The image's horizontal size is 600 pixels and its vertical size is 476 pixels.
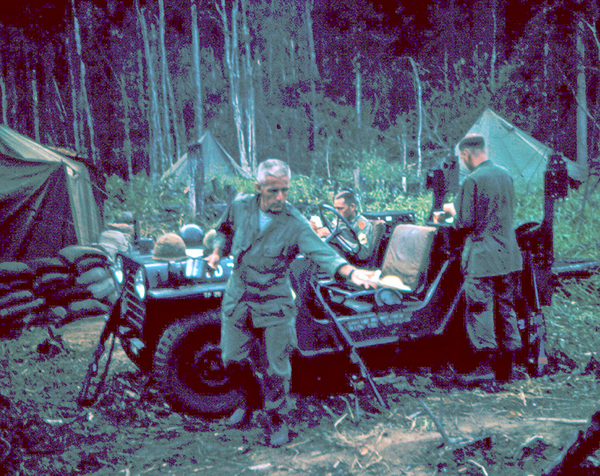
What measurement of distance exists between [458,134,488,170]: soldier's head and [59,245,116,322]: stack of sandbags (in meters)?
4.53

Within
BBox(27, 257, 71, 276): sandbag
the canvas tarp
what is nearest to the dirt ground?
BBox(27, 257, 71, 276): sandbag

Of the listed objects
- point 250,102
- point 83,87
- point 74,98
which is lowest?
point 250,102

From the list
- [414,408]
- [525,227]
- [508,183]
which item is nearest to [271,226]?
[414,408]

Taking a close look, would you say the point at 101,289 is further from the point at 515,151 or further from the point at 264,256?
the point at 515,151

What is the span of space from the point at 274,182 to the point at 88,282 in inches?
180

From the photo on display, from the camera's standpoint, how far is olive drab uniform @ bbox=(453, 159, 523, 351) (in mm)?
3814

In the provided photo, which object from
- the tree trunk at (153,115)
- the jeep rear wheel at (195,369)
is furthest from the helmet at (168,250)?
the tree trunk at (153,115)

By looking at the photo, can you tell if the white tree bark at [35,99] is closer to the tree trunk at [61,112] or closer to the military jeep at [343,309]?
the tree trunk at [61,112]

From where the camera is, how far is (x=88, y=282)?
6.65 m

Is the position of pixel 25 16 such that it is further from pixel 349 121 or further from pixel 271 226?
pixel 271 226

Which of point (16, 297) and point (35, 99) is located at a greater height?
point (35, 99)

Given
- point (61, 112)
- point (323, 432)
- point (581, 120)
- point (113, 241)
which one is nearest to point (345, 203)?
point (323, 432)

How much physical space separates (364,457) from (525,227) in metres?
2.28

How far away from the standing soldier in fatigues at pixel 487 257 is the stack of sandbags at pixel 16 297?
4922 millimetres
